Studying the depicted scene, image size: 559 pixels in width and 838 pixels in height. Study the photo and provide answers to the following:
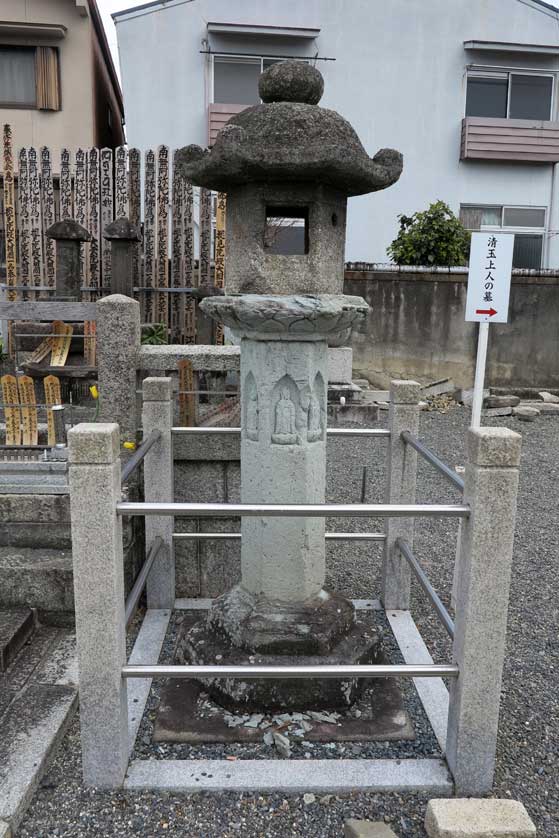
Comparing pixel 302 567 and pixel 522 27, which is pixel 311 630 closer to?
pixel 302 567

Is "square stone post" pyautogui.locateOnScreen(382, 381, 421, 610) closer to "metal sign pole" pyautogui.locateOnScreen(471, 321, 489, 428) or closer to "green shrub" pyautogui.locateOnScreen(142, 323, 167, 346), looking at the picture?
"metal sign pole" pyautogui.locateOnScreen(471, 321, 489, 428)

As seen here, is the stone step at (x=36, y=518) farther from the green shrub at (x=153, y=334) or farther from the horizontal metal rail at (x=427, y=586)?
the green shrub at (x=153, y=334)

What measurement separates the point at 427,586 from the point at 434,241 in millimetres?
8227

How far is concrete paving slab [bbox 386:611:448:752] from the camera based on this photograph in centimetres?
272

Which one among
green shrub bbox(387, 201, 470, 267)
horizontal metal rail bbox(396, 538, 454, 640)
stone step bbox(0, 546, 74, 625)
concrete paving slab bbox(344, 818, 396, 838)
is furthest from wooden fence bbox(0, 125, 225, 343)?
concrete paving slab bbox(344, 818, 396, 838)

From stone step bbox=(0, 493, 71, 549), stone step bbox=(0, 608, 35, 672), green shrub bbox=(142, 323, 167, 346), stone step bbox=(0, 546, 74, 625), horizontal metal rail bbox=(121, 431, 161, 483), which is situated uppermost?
green shrub bbox=(142, 323, 167, 346)

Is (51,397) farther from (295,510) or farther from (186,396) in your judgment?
(295,510)

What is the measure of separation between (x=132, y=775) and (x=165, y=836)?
0.99ft

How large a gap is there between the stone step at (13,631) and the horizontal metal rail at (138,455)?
967 millimetres

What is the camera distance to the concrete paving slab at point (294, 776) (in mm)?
2344

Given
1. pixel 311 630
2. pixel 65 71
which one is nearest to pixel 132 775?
pixel 311 630

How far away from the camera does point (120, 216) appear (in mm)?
8008

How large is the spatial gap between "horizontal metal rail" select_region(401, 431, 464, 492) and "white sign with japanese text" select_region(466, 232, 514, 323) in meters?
0.93

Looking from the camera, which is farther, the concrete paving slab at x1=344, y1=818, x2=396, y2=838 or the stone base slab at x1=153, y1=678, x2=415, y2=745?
the stone base slab at x1=153, y1=678, x2=415, y2=745
